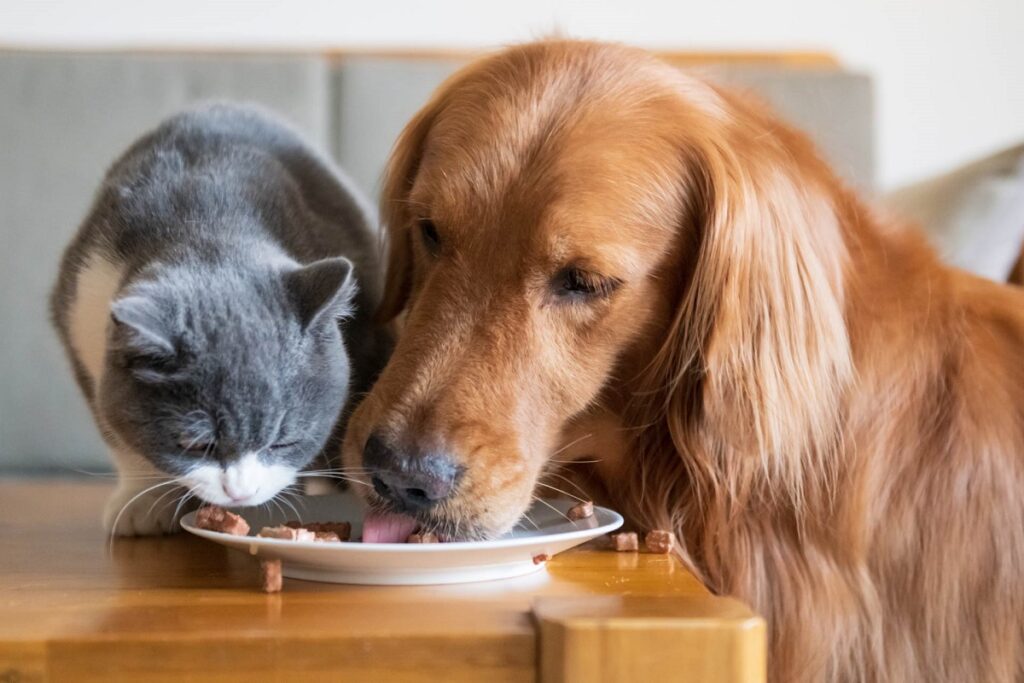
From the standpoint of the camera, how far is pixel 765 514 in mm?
1445

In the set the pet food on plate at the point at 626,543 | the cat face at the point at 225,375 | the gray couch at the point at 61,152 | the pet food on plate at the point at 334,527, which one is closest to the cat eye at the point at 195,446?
the cat face at the point at 225,375

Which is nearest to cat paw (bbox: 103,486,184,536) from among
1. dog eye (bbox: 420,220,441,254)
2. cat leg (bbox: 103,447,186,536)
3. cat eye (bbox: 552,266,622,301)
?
cat leg (bbox: 103,447,186,536)

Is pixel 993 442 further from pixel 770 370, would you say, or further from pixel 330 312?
pixel 330 312

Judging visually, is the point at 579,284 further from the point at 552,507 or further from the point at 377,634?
the point at 377,634

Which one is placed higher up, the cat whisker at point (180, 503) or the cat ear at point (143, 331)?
the cat ear at point (143, 331)

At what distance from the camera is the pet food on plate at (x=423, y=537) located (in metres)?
1.18

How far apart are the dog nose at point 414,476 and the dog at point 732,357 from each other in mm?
122

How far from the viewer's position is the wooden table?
0.89 m

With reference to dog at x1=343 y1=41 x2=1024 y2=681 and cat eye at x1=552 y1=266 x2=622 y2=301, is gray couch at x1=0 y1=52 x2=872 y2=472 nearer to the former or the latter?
dog at x1=343 y1=41 x2=1024 y2=681

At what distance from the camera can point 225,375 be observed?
128 cm

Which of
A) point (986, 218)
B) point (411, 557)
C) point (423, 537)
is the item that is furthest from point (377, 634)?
point (986, 218)

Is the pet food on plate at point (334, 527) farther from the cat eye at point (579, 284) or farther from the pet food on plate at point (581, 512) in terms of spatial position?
the cat eye at point (579, 284)

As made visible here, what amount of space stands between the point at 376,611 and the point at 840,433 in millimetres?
725

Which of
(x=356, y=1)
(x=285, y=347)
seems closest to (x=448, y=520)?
(x=285, y=347)
